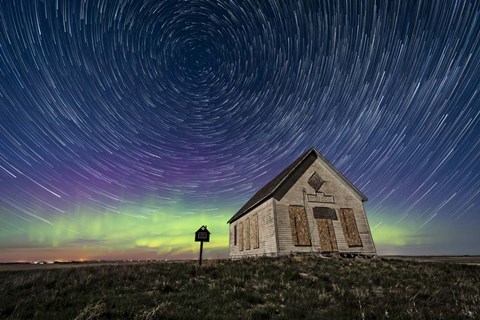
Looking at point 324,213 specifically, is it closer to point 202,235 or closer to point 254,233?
point 254,233

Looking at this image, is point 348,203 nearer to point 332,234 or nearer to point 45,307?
point 332,234

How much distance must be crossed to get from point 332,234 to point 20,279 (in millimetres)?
18646

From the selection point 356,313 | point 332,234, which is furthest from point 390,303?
Answer: point 332,234

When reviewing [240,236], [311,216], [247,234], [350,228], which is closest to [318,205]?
[311,216]

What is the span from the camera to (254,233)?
21.9 m

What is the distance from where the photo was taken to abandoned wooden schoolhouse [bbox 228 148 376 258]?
18.2m

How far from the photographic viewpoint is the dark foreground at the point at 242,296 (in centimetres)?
596

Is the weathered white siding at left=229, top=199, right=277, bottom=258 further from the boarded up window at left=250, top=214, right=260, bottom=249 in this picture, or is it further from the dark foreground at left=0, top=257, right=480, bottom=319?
the dark foreground at left=0, top=257, right=480, bottom=319

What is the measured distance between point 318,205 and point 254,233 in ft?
20.1

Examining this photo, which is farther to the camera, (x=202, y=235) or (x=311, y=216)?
(x=311, y=216)

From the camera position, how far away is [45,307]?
6777mm

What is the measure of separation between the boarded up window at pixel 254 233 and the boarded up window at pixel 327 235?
5197 millimetres

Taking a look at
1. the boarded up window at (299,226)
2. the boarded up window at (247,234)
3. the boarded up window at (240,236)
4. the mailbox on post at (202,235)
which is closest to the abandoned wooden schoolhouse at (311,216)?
the boarded up window at (299,226)

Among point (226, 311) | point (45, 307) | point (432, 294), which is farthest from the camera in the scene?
point (432, 294)
